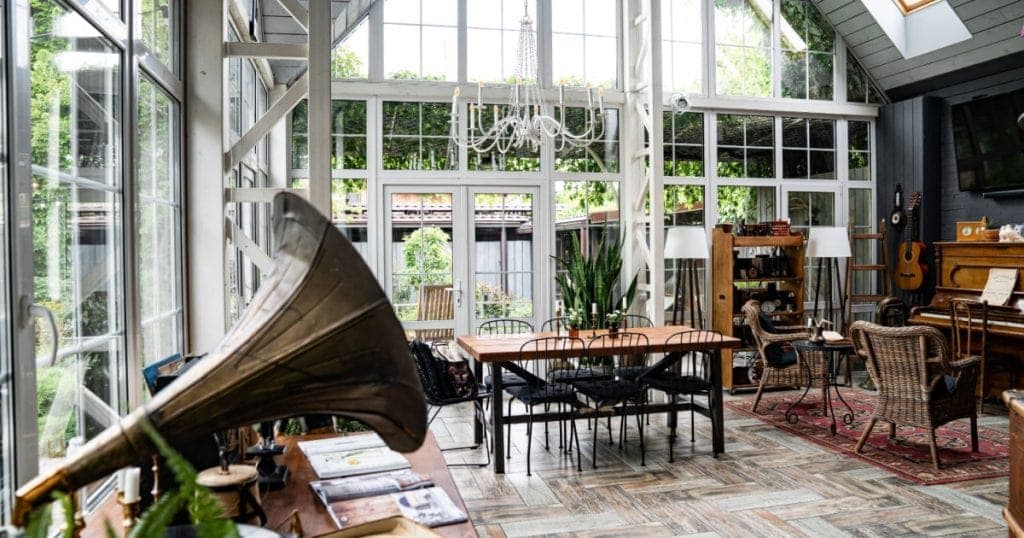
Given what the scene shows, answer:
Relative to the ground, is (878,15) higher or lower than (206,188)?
higher

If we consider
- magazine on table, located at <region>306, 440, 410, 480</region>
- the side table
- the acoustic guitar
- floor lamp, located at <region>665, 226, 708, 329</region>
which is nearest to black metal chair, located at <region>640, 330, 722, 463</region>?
the side table

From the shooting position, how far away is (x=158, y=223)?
309cm

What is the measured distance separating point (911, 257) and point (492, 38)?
4.73 m

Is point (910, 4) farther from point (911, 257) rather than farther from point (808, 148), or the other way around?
point (911, 257)

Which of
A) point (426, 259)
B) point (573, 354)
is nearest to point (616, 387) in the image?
point (573, 354)

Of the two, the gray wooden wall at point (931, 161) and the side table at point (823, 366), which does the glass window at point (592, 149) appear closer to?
the side table at point (823, 366)

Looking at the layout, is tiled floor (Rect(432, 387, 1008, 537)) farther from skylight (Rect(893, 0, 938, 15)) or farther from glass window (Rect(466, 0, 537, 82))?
skylight (Rect(893, 0, 938, 15))

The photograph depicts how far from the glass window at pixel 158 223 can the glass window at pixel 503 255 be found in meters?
3.63

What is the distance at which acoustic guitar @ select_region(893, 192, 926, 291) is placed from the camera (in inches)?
281

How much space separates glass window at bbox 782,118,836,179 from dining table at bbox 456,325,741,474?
11.2ft

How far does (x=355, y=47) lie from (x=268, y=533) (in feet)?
19.6

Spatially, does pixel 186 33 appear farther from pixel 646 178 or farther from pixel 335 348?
pixel 646 178

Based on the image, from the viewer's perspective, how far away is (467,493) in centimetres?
405

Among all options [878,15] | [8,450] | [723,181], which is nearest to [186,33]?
[8,450]
